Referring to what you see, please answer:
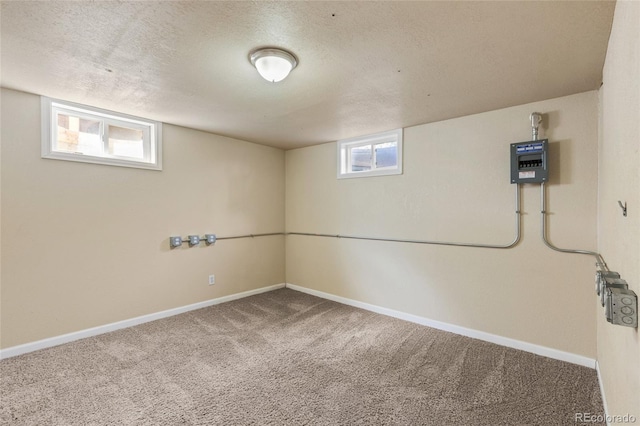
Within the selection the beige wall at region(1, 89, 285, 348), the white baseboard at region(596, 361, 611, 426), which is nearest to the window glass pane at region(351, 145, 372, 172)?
the beige wall at region(1, 89, 285, 348)

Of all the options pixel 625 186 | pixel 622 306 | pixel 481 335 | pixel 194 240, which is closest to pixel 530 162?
pixel 625 186

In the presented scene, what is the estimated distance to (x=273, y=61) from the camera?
1931mm

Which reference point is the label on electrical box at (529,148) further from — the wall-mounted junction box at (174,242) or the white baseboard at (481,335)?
the wall-mounted junction box at (174,242)

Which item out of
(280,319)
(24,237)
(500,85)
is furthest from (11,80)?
(500,85)

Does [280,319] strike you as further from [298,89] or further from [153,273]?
[298,89]

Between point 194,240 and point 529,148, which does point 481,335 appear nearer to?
point 529,148

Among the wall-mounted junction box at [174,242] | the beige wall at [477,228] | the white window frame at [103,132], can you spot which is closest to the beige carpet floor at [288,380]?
the beige wall at [477,228]

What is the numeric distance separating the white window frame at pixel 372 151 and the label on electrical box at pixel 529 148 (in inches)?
49.2

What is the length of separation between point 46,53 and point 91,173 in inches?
53.8

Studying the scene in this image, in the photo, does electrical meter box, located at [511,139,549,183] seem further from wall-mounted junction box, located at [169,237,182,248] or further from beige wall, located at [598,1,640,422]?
wall-mounted junction box, located at [169,237,182,248]

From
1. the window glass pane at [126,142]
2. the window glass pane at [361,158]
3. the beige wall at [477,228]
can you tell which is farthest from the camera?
the window glass pane at [361,158]

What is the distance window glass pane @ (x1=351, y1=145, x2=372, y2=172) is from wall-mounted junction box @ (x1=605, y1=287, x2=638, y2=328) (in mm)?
3100

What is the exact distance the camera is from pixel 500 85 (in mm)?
2387

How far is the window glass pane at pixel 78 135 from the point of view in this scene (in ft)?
9.57
